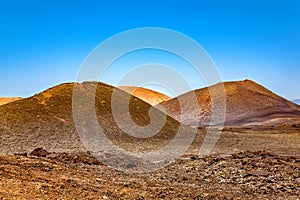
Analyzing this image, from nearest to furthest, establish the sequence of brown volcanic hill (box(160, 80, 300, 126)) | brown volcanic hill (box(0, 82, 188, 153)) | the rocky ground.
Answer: the rocky ground < brown volcanic hill (box(0, 82, 188, 153)) < brown volcanic hill (box(160, 80, 300, 126))

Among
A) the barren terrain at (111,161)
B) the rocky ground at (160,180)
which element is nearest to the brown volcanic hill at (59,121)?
the barren terrain at (111,161)

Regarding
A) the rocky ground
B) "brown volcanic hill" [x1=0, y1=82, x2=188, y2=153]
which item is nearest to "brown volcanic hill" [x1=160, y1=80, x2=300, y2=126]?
"brown volcanic hill" [x1=0, y1=82, x2=188, y2=153]

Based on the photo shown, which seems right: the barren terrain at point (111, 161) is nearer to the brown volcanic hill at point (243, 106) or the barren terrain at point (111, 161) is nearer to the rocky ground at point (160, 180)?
the rocky ground at point (160, 180)

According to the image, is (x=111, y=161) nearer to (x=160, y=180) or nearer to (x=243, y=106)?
(x=160, y=180)

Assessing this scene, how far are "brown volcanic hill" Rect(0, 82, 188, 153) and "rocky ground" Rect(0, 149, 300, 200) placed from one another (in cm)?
451

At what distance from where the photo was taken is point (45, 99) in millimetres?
20703

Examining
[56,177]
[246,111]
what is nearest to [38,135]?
[56,177]

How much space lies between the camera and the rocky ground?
584 centimetres

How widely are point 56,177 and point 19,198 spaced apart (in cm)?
180

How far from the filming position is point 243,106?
47.8 meters

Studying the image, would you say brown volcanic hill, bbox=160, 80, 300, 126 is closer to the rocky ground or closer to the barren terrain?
the barren terrain

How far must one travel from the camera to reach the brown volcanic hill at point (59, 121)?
1584cm

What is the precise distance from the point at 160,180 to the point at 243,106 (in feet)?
136

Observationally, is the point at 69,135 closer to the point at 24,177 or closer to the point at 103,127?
the point at 103,127
